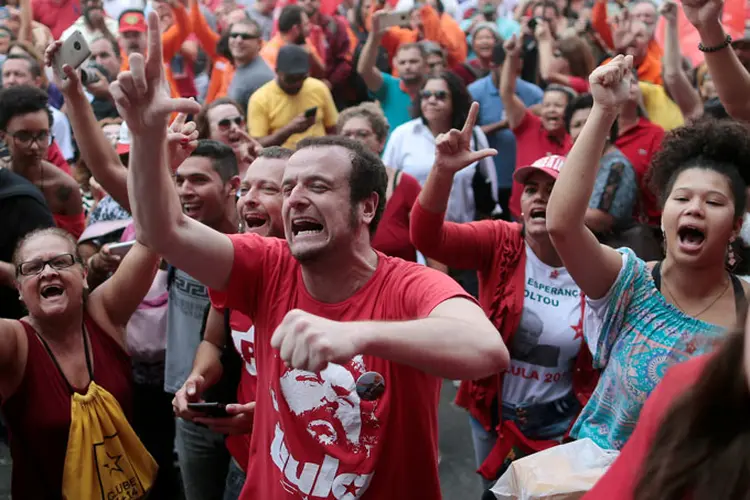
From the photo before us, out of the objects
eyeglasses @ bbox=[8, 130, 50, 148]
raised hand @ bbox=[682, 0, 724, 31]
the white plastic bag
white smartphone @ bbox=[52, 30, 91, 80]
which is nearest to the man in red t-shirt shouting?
the white plastic bag

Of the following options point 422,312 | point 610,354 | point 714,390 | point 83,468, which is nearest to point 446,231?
point 610,354

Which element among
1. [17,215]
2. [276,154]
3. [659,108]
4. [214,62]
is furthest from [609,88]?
[214,62]

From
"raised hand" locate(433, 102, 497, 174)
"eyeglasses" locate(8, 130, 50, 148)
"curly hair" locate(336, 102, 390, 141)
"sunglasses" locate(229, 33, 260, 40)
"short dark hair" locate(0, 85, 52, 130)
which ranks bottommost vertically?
"eyeglasses" locate(8, 130, 50, 148)

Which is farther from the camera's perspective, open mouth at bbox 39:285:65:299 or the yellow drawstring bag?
open mouth at bbox 39:285:65:299

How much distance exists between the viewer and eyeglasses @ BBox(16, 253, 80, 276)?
10.3 feet

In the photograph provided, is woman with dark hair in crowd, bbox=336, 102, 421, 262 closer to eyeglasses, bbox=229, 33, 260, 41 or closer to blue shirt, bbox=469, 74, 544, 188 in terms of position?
blue shirt, bbox=469, 74, 544, 188

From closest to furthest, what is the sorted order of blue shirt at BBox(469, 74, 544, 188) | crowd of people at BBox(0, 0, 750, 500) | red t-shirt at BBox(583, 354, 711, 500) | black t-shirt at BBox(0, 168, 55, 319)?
red t-shirt at BBox(583, 354, 711, 500)
crowd of people at BBox(0, 0, 750, 500)
black t-shirt at BBox(0, 168, 55, 319)
blue shirt at BBox(469, 74, 544, 188)

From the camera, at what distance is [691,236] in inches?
97.7

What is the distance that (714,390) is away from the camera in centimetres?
136

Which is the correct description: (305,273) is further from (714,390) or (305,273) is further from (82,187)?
(82,187)

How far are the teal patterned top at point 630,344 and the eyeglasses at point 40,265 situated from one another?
1.91 meters

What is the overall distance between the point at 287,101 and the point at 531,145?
1.79 meters

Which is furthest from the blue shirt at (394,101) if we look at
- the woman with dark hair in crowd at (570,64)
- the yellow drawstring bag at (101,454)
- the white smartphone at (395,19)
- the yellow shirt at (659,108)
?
the yellow drawstring bag at (101,454)

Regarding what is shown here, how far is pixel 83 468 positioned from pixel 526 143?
3889 mm
